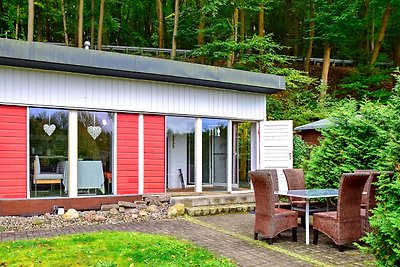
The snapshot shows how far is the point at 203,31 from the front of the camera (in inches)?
667

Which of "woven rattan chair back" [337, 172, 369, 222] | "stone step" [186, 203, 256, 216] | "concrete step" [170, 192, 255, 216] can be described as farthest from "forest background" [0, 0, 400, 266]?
"woven rattan chair back" [337, 172, 369, 222]

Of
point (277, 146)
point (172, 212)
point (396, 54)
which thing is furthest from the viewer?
point (396, 54)

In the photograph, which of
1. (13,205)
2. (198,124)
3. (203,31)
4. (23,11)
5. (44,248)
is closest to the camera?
(44,248)

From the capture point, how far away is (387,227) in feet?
11.0

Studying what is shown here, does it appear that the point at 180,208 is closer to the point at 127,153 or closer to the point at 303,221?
the point at 127,153

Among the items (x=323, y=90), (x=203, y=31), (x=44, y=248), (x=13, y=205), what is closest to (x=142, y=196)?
(x=13, y=205)

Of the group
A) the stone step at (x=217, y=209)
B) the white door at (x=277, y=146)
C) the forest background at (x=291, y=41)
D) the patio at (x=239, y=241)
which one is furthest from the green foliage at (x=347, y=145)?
the white door at (x=277, y=146)

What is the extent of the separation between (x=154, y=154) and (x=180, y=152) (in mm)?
1397

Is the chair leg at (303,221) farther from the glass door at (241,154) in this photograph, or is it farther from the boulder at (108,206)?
A: the boulder at (108,206)

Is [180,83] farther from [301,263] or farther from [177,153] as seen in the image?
[301,263]

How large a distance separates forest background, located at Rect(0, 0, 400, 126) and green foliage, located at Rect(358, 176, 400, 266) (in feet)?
37.4

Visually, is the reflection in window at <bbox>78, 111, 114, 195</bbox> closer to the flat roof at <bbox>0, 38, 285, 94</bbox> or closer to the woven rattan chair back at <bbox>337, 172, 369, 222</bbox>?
the flat roof at <bbox>0, 38, 285, 94</bbox>

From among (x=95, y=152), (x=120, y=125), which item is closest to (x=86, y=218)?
(x=95, y=152)

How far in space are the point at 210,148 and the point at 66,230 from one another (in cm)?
480
